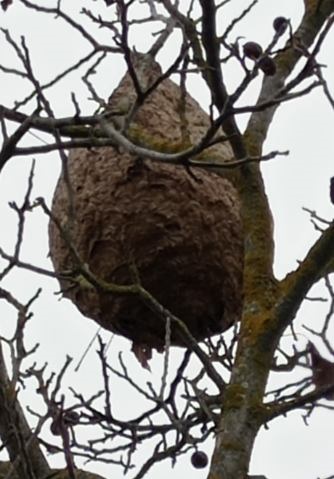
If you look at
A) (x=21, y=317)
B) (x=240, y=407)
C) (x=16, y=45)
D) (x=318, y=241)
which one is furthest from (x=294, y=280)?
(x=16, y=45)

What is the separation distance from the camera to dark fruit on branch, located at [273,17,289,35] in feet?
11.7

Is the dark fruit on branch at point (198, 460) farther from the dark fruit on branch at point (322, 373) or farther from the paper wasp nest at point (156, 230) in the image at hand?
the dark fruit on branch at point (322, 373)

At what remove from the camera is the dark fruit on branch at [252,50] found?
327 centimetres

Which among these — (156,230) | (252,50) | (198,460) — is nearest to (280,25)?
(252,50)

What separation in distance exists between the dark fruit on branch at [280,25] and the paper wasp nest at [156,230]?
1.22 ft

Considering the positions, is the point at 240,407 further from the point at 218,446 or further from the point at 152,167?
the point at 152,167

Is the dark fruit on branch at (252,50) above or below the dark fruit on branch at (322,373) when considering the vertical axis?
above

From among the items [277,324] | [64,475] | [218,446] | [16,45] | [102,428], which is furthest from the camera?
[102,428]

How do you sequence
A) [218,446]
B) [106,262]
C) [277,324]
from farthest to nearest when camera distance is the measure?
[106,262], [277,324], [218,446]

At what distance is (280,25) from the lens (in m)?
3.64

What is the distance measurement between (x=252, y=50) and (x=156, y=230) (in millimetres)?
644

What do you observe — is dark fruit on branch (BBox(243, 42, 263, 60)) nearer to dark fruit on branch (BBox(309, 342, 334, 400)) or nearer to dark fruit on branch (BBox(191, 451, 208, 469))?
dark fruit on branch (BBox(309, 342, 334, 400))

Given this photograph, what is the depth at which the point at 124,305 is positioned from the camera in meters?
3.80

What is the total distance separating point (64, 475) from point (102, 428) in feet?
2.63
